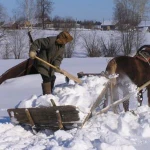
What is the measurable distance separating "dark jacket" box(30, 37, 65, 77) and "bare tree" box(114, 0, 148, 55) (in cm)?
2531

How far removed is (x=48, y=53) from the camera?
21.4 ft

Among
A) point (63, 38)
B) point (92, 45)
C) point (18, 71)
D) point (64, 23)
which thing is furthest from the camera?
point (64, 23)

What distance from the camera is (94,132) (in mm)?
5332

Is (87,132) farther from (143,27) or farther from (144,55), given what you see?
(143,27)

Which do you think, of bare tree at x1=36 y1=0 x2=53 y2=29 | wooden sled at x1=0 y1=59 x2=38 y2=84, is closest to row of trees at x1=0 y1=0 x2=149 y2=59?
bare tree at x1=36 y1=0 x2=53 y2=29

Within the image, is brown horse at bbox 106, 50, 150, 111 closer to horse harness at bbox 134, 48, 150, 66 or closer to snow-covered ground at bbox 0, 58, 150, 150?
horse harness at bbox 134, 48, 150, 66

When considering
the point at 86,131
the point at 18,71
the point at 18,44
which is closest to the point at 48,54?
the point at 86,131

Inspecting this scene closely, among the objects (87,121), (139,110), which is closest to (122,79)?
(139,110)

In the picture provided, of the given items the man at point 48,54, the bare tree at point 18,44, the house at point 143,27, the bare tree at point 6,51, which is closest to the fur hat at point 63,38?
the man at point 48,54

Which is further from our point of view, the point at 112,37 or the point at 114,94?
the point at 112,37

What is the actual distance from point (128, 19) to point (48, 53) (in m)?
30.2

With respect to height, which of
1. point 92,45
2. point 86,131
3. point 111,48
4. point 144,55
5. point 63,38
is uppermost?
point 63,38

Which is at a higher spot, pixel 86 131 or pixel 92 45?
pixel 86 131

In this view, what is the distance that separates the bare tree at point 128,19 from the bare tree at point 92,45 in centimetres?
210
